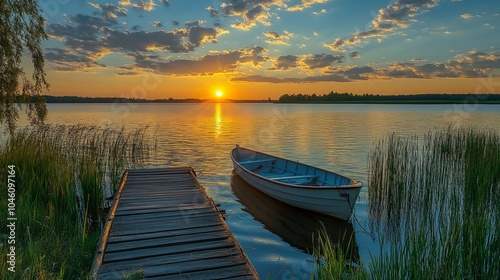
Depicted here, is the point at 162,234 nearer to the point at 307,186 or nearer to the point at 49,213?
the point at 49,213

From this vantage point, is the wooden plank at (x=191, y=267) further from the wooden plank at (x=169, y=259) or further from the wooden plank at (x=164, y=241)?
the wooden plank at (x=164, y=241)

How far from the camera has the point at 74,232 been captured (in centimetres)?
575

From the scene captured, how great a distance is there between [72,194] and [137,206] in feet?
4.40

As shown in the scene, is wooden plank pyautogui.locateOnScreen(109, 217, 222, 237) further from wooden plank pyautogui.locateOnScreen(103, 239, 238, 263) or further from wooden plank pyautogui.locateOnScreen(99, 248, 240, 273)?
wooden plank pyautogui.locateOnScreen(99, 248, 240, 273)

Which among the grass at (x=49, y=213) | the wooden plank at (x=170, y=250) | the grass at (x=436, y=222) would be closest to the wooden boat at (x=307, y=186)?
the grass at (x=436, y=222)

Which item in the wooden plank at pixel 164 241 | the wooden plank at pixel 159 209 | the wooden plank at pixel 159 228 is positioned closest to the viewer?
the wooden plank at pixel 164 241

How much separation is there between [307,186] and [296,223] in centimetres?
110

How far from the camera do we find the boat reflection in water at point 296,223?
290 inches

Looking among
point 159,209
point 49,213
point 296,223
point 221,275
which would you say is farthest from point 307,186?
point 49,213

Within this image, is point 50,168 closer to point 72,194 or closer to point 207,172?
point 72,194

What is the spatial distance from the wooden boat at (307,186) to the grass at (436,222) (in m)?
1.09

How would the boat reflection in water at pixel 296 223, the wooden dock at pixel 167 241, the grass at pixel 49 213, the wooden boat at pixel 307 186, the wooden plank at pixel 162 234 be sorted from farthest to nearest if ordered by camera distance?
1. the wooden boat at pixel 307 186
2. the boat reflection in water at pixel 296 223
3. the wooden plank at pixel 162 234
4. the grass at pixel 49 213
5. the wooden dock at pixel 167 241

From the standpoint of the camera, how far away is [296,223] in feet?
27.6

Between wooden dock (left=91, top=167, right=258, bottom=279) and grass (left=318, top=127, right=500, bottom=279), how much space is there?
148 cm
